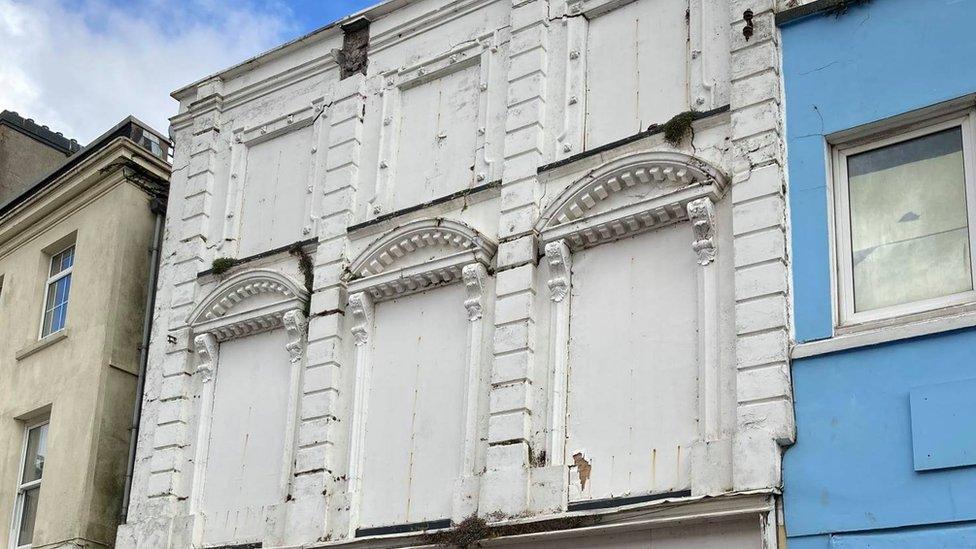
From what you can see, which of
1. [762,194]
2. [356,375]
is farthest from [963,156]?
[356,375]

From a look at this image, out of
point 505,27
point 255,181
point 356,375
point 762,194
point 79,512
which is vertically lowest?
point 79,512

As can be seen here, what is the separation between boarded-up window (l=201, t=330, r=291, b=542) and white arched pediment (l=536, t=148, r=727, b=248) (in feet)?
13.3

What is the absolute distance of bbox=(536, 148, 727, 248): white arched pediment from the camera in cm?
1266

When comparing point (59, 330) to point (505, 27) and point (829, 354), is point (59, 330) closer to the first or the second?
point (505, 27)

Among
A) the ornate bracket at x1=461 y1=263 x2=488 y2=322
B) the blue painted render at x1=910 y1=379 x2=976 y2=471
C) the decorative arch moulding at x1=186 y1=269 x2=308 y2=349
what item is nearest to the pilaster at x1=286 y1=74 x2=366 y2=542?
the decorative arch moulding at x1=186 y1=269 x2=308 y2=349

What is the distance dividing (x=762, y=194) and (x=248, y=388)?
6957 millimetres

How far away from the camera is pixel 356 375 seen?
1466 cm

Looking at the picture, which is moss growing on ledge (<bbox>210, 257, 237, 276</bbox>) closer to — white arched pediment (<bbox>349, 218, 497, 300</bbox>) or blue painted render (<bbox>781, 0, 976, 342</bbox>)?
white arched pediment (<bbox>349, 218, 497, 300</bbox>)

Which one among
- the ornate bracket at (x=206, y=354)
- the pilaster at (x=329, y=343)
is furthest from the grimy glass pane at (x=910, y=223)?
the ornate bracket at (x=206, y=354)

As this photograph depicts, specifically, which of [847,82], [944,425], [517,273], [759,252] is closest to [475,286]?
[517,273]

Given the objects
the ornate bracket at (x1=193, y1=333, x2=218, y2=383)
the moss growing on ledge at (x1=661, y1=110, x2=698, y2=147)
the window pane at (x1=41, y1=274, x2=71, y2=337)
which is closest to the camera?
the moss growing on ledge at (x1=661, y1=110, x2=698, y2=147)

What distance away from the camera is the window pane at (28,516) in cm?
1791

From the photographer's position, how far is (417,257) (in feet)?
48.5

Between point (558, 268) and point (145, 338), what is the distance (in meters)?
6.76
